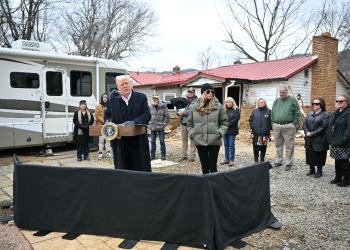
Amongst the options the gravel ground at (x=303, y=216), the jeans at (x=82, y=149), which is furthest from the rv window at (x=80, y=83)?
the gravel ground at (x=303, y=216)

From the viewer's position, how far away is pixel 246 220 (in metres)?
3.23

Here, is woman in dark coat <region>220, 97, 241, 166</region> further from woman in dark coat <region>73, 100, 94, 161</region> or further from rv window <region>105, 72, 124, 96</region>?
rv window <region>105, 72, 124, 96</region>

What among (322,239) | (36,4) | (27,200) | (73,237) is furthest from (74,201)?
(36,4)

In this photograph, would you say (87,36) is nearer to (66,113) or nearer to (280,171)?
(66,113)

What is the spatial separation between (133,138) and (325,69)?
14374 millimetres

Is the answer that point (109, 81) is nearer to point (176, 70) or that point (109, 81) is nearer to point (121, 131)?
point (121, 131)

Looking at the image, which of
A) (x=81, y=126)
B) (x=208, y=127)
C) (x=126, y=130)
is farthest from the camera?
(x=81, y=126)

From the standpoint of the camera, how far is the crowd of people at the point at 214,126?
3.86 m

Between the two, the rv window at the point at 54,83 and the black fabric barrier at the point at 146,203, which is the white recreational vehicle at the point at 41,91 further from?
the black fabric barrier at the point at 146,203

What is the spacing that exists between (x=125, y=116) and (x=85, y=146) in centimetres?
457

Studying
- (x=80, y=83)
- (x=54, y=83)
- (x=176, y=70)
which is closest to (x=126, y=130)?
(x=54, y=83)

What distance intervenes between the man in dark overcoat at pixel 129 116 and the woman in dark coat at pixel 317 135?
12.4ft

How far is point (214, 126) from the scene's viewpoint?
4574 millimetres

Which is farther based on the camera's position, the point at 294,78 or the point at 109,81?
→ the point at 294,78
